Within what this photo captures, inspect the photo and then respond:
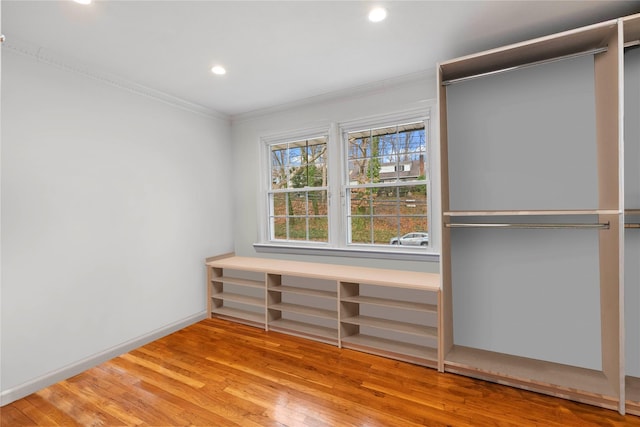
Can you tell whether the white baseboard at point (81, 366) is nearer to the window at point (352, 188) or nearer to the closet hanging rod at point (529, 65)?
the window at point (352, 188)

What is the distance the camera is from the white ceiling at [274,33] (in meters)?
1.97

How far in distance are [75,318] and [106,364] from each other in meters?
0.50

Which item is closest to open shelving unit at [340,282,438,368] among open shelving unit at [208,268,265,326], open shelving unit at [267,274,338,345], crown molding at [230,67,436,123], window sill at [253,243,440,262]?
open shelving unit at [267,274,338,345]

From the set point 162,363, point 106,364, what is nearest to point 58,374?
point 106,364

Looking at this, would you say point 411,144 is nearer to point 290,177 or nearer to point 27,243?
point 290,177

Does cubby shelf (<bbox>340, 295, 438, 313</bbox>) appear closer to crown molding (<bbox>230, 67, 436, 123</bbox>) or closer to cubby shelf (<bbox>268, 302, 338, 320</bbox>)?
cubby shelf (<bbox>268, 302, 338, 320</bbox>)

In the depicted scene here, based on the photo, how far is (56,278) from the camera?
2.51 m

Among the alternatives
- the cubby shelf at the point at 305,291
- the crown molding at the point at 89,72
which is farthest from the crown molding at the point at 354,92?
the cubby shelf at the point at 305,291

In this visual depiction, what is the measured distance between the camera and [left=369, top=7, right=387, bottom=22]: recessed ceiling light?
79.3 inches

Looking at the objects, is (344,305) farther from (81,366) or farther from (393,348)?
(81,366)

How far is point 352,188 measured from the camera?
3.48 meters

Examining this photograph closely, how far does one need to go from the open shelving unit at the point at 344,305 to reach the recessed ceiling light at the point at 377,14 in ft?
6.60

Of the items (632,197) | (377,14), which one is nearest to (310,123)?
(377,14)

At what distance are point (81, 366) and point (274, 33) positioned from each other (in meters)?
3.11
